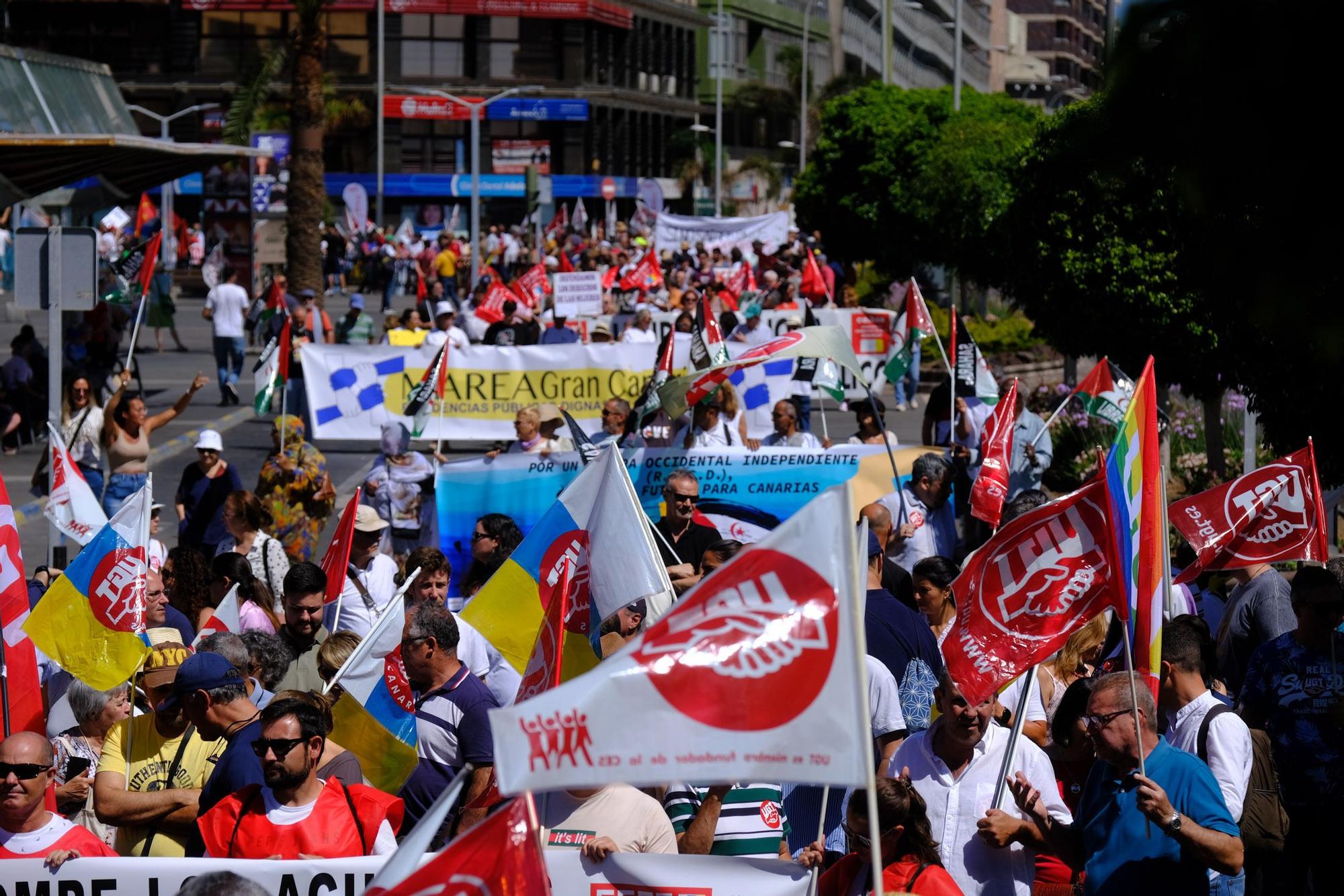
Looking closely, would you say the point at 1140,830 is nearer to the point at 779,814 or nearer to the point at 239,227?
the point at 779,814

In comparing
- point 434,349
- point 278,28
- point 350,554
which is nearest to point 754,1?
point 278,28

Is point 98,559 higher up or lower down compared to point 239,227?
lower down

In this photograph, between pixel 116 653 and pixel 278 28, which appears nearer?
pixel 116 653

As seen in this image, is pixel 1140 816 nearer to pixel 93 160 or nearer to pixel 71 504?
pixel 71 504

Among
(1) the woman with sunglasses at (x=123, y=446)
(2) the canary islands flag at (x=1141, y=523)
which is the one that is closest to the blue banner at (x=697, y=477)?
(1) the woman with sunglasses at (x=123, y=446)

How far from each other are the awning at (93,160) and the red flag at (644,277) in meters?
8.76

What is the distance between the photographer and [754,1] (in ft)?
291

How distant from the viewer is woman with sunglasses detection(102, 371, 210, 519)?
471 inches

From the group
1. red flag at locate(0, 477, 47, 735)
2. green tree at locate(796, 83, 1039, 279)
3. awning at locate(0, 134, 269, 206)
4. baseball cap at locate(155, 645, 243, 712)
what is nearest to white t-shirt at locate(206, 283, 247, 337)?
awning at locate(0, 134, 269, 206)

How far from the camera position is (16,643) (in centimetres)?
659

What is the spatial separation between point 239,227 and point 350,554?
29.4 meters

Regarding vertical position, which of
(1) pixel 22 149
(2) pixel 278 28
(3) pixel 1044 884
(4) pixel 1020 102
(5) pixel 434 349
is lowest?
(3) pixel 1044 884

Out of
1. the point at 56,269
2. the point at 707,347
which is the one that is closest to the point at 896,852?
the point at 56,269

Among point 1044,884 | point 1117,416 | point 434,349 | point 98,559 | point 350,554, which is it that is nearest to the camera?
point 1044,884
